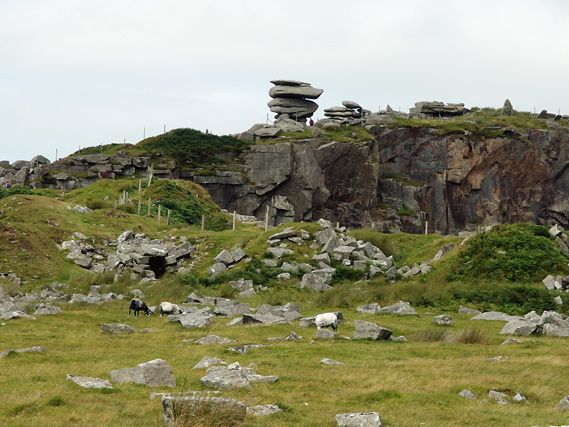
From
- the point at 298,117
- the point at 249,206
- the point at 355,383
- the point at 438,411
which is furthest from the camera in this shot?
the point at 298,117

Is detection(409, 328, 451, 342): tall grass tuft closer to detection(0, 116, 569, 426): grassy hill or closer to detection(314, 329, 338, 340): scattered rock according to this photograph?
detection(0, 116, 569, 426): grassy hill

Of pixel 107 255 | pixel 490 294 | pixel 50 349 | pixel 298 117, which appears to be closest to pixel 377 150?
pixel 298 117

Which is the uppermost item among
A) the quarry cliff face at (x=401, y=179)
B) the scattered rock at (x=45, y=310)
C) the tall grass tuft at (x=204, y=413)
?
the quarry cliff face at (x=401, y=179)

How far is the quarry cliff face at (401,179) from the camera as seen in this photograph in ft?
323

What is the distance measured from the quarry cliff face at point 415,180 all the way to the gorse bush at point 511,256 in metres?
56.4

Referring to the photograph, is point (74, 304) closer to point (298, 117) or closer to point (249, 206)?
point (249, 206)

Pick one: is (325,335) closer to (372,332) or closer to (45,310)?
(372,332)

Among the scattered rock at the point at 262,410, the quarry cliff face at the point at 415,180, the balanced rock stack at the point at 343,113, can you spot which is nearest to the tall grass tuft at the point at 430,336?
the scattered rock at the point at 262,410

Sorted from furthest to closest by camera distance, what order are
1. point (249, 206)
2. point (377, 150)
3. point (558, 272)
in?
point (377, 150) < point (249, 206) < point (558, 272)

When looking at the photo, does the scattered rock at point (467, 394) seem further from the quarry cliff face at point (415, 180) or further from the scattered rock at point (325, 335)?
the quarry cliff face at point (415, 180)

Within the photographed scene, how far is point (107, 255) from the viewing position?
47375 millimetres

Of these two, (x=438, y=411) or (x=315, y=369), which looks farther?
(x=315, y=369)

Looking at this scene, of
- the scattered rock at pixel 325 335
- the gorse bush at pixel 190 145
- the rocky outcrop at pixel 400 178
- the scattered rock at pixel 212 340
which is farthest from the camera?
the gorse bush at pixel 190 145

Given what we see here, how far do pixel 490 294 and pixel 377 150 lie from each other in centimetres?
7620
